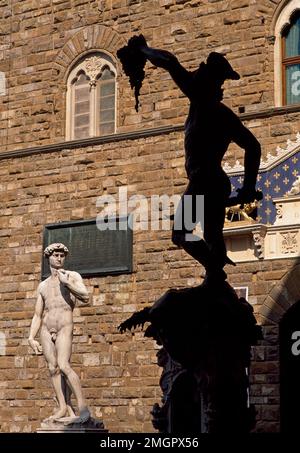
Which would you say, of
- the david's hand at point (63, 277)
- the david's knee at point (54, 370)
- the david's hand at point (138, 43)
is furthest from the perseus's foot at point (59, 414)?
the david's hand at point (138, 43)

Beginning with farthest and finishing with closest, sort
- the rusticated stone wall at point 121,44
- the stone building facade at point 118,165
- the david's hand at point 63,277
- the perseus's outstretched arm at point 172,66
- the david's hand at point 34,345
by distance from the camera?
the rusticated stone wall at point 121,44 < the stone building facade at point 118,165 < the david's hand at point 63,277 < the david's hand at point 34,345 < the perseus's outstretched arm at point 172,66

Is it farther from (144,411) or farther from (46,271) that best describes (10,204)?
(144,411)

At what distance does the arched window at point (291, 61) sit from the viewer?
14008 millimetres

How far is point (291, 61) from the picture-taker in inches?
555

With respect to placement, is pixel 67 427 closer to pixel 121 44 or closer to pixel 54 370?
pixel 54 370

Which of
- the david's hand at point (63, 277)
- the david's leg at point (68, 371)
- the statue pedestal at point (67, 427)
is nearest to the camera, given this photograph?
the statue pedestal at point (67, 427)

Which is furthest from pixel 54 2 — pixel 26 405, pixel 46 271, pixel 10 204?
pixel 26 405

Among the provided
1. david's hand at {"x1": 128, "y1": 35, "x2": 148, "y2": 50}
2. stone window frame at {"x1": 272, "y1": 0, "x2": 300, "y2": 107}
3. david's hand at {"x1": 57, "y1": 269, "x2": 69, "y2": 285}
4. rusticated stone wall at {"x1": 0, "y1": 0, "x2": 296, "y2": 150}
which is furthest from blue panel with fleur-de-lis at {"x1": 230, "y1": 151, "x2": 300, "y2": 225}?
david's hand at {"x1": 128, "y1": 35, "x2": 148, "y2": 50}

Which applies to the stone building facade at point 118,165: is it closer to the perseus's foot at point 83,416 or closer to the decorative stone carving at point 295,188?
the decorative stone carving at point 295,188

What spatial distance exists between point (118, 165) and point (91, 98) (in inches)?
54.3

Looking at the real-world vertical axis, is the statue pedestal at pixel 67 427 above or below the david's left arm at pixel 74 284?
below

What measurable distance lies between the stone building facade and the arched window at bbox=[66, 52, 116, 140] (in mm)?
109

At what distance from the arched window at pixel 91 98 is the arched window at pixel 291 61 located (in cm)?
292

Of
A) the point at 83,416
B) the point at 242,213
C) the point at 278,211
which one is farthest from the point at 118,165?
the point at 83,416
